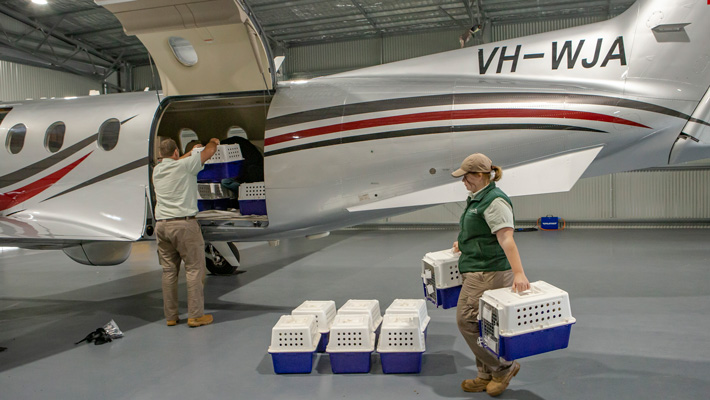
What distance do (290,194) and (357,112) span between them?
1349 millimetres

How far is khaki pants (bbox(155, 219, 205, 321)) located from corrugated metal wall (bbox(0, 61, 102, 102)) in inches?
523

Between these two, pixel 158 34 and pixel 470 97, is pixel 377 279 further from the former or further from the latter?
pixel 158 34

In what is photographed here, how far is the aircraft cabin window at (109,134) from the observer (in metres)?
6.94

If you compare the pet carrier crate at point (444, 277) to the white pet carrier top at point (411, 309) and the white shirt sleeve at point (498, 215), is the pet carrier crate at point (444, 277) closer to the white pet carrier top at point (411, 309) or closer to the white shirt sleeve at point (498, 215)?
the white pet carrier top at point (411, 309)

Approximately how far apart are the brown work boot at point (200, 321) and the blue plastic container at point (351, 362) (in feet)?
7.62

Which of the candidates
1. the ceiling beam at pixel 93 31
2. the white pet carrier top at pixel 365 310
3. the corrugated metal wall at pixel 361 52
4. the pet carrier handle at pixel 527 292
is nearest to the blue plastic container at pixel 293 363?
the white pet carrier top at pixel 365 310

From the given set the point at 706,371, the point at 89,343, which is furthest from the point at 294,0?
the point at 706,371

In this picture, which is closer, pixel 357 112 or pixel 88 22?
pixel 357 112

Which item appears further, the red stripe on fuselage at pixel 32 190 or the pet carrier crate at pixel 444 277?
the red stripe on fuselage at pixel 32 190

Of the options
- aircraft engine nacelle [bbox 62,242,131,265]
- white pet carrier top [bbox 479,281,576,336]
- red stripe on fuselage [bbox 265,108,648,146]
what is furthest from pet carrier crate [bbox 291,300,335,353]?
aircraft engine nacelle [bbox 62,242,131,265]

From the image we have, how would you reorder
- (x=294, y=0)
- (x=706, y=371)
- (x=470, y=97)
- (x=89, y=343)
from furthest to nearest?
(x=294, y=0) → (x=470, y=97) → (x=89, y=343) → (x=706, y=371)

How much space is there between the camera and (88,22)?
15.9 meters

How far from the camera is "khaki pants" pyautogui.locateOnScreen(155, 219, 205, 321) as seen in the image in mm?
5691

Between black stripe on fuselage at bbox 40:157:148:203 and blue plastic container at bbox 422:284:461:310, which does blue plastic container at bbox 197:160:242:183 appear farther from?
blue plastic container at bbox 422:284:461:310
